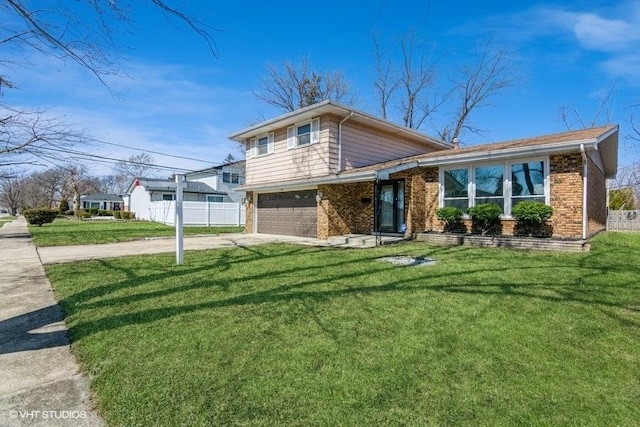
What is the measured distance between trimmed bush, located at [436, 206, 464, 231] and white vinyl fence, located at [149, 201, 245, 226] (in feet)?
52.7

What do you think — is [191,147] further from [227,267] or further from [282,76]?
[227,267]

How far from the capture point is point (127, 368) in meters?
2.99

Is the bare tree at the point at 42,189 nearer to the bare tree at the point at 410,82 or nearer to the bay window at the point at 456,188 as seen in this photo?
the bare tree at the point at 410,82

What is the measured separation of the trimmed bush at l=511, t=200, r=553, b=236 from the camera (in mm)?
9344

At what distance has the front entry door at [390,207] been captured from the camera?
501 inches

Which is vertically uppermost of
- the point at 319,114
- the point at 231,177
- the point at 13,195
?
the point at 319,114

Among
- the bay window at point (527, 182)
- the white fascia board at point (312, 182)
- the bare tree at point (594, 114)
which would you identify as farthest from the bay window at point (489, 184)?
the bare tree at point (594, 114)

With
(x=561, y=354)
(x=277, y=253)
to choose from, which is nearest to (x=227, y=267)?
(x=277, y=253)

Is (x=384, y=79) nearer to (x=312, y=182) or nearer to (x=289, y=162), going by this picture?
(x=289, y=162)

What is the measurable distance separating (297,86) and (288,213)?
15.3 metres

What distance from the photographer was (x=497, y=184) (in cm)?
1055

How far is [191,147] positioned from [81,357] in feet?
93.0

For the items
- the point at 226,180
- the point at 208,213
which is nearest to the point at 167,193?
the point at 226,180

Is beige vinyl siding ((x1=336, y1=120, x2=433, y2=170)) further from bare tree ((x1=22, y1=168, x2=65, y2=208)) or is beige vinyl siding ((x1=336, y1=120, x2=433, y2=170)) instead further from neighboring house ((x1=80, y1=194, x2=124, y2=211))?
bare tree ((x1=22, y1=168, x2=65, y2=208))
